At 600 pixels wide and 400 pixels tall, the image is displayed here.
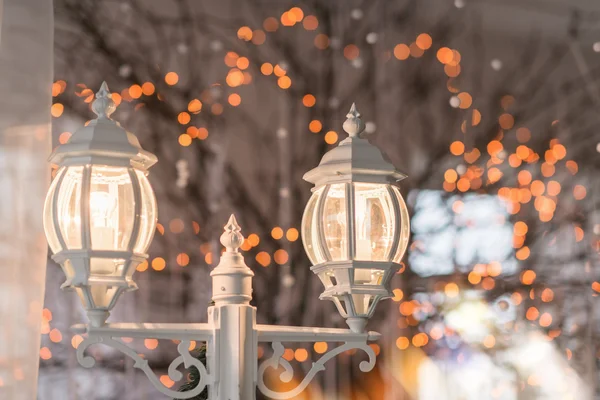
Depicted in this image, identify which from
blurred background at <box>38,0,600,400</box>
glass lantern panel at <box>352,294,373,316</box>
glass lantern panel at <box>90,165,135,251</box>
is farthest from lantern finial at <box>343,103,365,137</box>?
blurred background at <box>38,0,600,400</box>

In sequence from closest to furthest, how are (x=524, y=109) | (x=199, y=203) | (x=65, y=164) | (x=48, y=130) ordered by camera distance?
1. (x=65, y=164)
2. (x=48, y=130)
3. (x=199, y=203)
4. (x=524, y=109)

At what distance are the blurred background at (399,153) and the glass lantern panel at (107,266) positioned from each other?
1.33 meters

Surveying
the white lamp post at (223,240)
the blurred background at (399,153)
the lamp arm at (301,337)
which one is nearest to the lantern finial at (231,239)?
the white lamp post at (223,240)

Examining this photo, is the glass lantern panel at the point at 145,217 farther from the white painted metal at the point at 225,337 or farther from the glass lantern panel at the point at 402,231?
the glass lantern panel at the point at 402,231

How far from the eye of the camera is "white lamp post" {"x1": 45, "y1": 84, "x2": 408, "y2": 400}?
1.09 m

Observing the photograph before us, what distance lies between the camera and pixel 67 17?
2467mm

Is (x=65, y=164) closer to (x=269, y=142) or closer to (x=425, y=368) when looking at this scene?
(x=269, y=142)

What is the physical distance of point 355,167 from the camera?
1.19 metres

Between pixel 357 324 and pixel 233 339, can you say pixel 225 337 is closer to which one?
pixel 233 339

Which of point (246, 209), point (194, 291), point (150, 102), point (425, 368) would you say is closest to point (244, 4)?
point (150, 102)

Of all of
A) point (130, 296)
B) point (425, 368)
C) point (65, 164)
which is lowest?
point (425, 368)

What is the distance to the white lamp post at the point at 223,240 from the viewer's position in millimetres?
1095

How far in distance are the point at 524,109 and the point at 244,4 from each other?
2.85 feet

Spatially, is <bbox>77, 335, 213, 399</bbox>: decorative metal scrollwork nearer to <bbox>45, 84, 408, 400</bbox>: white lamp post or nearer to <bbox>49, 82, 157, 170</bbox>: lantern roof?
<bbox>45, 84, 408, 400</bbox>: white lamp post
